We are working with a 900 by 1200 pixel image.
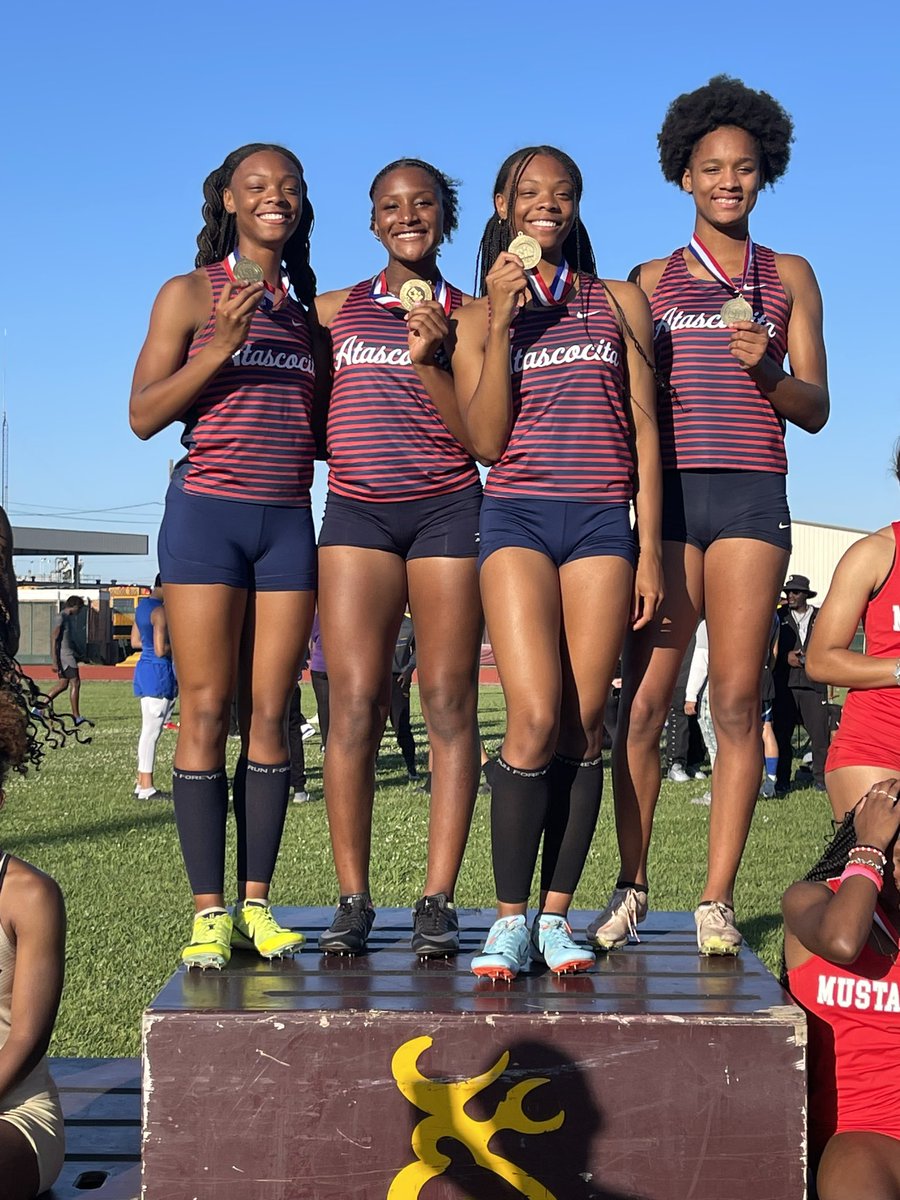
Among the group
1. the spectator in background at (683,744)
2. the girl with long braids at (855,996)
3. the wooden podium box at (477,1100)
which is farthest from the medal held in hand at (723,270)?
the spectator in background at (683,744)

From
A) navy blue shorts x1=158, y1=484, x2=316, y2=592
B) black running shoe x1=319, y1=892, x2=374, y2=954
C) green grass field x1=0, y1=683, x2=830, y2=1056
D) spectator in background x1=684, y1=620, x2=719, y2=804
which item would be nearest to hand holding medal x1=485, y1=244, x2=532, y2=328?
navy blue shorts x1=158, y1=484, x2=316, y2=592

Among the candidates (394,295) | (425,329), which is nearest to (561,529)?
(425,329)

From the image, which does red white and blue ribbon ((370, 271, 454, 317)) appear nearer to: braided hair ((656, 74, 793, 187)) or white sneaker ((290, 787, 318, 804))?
braided hair ((656, 74, 793, 187))

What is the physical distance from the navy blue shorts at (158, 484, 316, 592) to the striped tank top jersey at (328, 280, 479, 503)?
228 mm

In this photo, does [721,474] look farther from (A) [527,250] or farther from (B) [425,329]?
(B) [425,329]

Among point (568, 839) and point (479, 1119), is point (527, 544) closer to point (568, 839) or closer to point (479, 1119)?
point (568, 839)

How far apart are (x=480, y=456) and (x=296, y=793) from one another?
8884 mm

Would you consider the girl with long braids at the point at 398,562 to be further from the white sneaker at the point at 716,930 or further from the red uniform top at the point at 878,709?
the red uniform top at the point at 878,709

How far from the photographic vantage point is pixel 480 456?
4008 mm

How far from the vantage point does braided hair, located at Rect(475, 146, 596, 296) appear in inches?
163

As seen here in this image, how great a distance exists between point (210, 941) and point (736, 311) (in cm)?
234

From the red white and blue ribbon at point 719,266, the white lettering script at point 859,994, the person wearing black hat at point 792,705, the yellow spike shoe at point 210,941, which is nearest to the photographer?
the white lettering script at point 859,994

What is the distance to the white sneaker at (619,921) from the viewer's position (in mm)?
4156

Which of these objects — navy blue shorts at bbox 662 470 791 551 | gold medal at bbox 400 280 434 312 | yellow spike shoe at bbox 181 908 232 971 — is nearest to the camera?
yellow spike shoe at bbox 181 908 232 971
